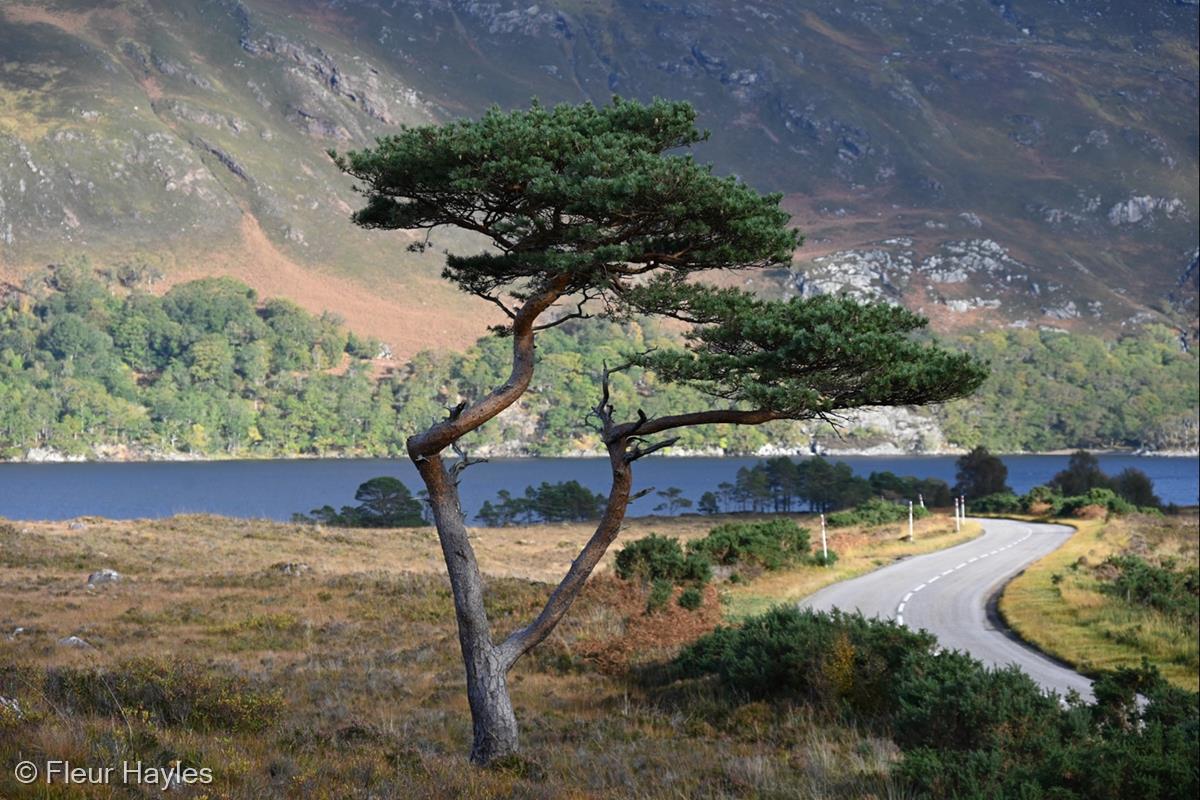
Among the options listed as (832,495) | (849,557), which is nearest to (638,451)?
(849,557)

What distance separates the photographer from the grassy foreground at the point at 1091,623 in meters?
19.4

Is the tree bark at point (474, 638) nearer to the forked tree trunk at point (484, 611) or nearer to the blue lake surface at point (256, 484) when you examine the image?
the forked tree trunk at point (484, 611)

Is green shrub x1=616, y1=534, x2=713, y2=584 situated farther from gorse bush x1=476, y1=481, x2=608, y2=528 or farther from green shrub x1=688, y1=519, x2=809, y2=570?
gorse bush x1=476, y1=481, x2=608, y2=528

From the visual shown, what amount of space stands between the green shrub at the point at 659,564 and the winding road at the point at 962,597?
294 centimetres

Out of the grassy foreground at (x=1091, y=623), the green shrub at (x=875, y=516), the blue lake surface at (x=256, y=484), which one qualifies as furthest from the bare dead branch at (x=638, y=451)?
the blue lake surface at (x=256, y=484)

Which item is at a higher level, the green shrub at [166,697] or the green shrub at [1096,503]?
the green shrub at [1096,503]

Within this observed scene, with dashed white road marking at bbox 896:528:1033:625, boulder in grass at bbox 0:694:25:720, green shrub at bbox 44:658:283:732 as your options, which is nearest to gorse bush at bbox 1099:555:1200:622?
dashed white road marking at bbox 896:528:1033:625

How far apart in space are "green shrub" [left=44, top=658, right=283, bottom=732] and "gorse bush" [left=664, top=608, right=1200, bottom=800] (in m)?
6.92

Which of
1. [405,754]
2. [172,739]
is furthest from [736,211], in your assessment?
[172,739]

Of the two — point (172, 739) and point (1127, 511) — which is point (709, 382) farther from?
point (1127, 511)

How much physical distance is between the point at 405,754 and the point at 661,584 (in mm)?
13776

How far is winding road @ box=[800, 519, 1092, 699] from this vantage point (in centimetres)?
1964

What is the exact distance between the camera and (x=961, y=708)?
414 inches

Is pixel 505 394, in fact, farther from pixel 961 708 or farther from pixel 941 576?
pixel 941 576
